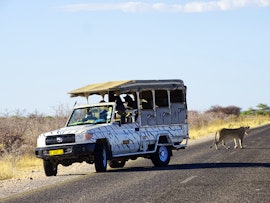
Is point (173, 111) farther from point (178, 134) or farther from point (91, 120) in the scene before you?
point (91, 120)

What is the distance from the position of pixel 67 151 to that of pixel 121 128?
1873 mm

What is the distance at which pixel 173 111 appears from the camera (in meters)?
21.8

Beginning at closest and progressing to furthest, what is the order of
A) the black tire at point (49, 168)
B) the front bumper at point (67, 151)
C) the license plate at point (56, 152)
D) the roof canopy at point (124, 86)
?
the front bumper at point (67, 151) → the license plate at point (56, 152) → the black tire at point (49, 168) → the roof canopy at point (124, 86)

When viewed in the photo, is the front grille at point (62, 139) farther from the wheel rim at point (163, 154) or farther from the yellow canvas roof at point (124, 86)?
the wheel rim at point (163, 154)

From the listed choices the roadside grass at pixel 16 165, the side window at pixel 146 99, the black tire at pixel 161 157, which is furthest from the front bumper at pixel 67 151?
the side window at pixel 146 99

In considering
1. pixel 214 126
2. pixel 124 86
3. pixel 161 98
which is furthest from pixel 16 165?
pixel 214 126

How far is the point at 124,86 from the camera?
20.3m

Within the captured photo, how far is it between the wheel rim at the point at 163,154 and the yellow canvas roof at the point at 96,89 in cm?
222

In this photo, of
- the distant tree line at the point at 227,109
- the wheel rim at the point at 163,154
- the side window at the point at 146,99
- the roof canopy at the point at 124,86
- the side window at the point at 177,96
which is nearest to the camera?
the roof canopy at the point at 124,86

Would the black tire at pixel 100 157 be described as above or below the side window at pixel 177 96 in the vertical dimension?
below

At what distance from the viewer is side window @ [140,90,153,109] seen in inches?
840

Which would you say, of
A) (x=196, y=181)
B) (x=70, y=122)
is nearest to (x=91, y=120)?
(x=70, y=122)

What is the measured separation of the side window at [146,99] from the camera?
840 inches

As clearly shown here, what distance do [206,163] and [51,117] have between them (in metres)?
17.5
